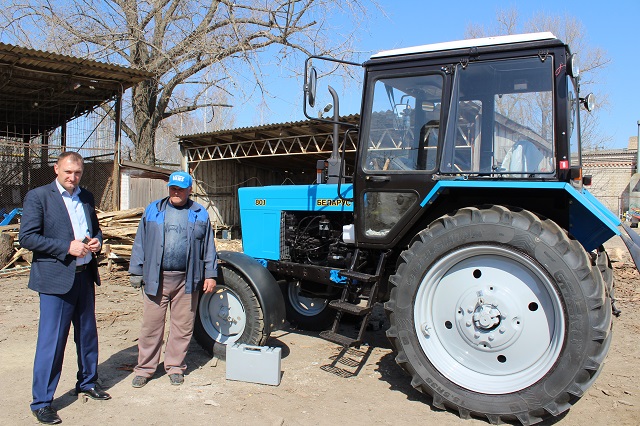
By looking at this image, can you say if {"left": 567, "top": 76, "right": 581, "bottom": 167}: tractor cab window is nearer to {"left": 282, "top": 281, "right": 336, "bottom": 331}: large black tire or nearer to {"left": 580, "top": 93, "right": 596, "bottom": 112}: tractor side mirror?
{"left": 580, "top": 93, "right": 596, "bottom": 112}: tractor side mirror

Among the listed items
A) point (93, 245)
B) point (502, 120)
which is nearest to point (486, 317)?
point (502, 120)

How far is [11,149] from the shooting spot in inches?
591

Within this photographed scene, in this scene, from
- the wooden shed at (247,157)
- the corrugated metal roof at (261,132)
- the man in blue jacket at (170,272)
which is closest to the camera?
the man in blue jacket at (170,272)

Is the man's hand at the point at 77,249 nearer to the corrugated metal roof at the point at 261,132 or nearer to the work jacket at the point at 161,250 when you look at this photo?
the work jacket at the point at 161,250

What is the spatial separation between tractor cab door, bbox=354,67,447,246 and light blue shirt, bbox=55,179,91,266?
2.10 meters

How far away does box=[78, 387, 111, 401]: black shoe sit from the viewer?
3871 millimetres

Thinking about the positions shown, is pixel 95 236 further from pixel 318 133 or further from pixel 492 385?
pixel 318 133

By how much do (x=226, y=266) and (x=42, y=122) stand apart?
1387cm

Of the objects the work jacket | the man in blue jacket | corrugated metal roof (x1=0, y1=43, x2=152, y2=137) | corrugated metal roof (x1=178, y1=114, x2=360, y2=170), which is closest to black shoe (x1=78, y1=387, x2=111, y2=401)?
the man in blue jacket

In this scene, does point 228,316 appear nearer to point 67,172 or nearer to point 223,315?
point 223,315

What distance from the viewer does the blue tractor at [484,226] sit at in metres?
3.37

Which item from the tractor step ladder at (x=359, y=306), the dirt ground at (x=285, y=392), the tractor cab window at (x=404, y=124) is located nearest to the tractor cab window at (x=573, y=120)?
the tractor cab window at (x=404, y=124)

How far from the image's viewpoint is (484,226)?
3.54 metres

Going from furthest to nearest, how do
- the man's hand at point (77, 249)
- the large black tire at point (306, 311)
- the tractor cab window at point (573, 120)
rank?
the large black tire at point (306, 311) < the tractor cab window at point (573, 120) < the man's hand at point (77, 249)
